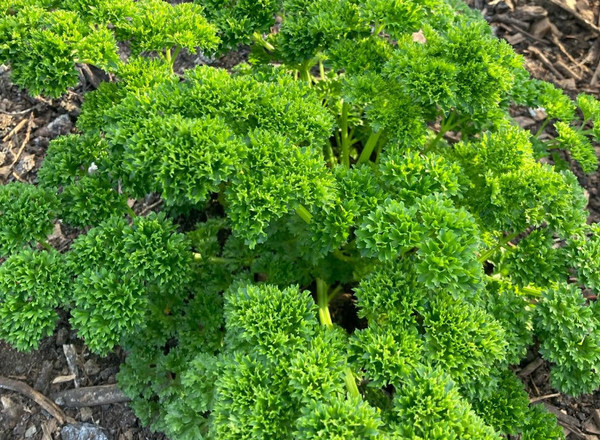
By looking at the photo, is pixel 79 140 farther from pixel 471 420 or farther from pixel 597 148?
pixel 597 148

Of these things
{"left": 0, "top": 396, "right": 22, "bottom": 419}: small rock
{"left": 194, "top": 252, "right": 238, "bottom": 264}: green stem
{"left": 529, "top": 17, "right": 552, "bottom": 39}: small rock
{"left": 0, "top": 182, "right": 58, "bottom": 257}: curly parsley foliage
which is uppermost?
{"left": 529, "top": 17, "right": 552, "bottom": 39}: small rock

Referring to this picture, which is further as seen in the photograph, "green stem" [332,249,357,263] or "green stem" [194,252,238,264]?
"green stem" [194,252,238,264]

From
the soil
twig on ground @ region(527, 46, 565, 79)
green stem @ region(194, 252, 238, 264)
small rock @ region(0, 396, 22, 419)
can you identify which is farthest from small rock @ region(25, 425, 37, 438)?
twig on ground @ region(527, 46, 565, 79)

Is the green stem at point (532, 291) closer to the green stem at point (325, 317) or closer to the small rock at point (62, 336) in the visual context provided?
A: the green stem at point (325, 317)

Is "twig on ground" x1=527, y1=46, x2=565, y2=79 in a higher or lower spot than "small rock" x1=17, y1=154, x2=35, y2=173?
higher

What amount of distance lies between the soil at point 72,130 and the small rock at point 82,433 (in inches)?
1.3

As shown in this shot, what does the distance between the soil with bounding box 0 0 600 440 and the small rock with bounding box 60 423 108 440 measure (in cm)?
3

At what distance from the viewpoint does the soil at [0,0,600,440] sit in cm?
328

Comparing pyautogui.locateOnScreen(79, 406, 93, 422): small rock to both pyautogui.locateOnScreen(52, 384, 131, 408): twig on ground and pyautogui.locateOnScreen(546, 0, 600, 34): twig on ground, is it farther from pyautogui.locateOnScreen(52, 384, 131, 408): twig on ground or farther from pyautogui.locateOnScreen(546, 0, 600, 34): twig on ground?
pyautogui.locateOnScreen(546, 0, 600, 34): twig on ground

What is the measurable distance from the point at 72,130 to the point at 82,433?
2.25 m

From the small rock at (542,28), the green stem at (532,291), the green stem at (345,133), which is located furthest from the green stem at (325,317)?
the small rock at (542,28)

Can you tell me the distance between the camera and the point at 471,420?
6.98 feet

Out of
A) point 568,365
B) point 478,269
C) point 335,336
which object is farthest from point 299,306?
point 568,365

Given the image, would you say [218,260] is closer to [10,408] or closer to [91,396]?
[91,396]
